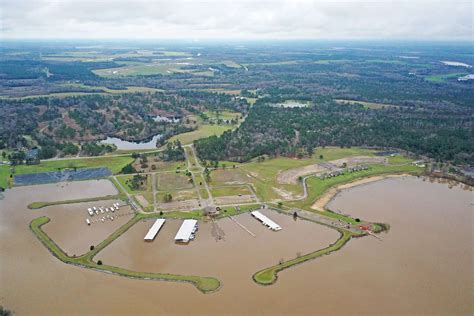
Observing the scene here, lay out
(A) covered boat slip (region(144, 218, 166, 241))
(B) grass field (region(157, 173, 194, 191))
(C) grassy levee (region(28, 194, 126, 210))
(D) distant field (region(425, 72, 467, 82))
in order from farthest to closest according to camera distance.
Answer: (D) distant field (region(425, 72, 467, 82)) → (B) grass field (region(157, 173, 194, 191)) → (C) grassy levee (region(28, 194, 126, 210)) → (A) covered boat slip (region(144, 218, 166, 241))

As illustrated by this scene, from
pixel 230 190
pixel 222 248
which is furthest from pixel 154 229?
pixel 230 190

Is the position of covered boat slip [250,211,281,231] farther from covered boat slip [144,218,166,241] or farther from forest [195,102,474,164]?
forest [195,102,474,164]

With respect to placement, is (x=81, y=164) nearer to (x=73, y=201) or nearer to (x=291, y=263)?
(x=73, y=201)

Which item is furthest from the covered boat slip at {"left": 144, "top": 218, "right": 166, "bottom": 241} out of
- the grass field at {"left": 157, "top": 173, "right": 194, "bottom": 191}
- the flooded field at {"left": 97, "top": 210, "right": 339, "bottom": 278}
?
the grass field at {"left": 157, "top": 173, "right": 194, "bottom": 191}

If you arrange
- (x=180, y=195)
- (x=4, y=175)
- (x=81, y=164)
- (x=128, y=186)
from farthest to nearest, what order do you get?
(x=81, y=164), (x=4, y=175), (x=128, y=186), (x=180, y=195)

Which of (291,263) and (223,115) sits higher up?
(223,115)

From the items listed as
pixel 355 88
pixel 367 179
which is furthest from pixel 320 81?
pixel 367 179
